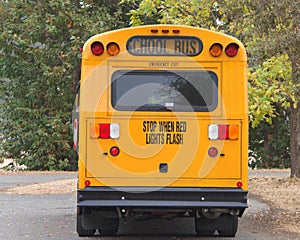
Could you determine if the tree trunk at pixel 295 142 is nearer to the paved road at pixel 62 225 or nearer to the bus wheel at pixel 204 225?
the paved road at pixel 62 225

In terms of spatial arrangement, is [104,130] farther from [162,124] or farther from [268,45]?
[268,45]

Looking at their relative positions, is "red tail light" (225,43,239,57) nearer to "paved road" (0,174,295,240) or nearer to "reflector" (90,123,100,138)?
"reflector" (90,123,100,138)

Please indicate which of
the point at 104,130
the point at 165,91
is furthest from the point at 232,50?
the point at 104,130

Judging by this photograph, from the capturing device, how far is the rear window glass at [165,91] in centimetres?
797

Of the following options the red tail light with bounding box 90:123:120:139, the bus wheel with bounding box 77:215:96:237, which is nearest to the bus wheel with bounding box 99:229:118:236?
the bus wheel with bounding box 77:215:96:237

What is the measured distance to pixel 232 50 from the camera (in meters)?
7.99

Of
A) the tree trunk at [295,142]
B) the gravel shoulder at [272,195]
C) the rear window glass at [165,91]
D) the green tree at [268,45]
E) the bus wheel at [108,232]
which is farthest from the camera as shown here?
the tree trunk at [295,142]

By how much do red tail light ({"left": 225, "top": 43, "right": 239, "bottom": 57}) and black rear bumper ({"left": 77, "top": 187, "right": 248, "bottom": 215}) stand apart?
5.50ft

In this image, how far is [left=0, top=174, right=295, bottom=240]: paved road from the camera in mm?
9179

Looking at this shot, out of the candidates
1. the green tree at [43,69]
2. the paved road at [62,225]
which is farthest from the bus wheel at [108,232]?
the green tree at [43,69]

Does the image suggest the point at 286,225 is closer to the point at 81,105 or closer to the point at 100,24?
the point at 81,105

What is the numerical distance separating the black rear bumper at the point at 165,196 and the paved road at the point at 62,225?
143cm

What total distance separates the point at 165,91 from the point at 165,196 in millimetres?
1324

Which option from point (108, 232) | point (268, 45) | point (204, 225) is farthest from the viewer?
point (268, 45)
